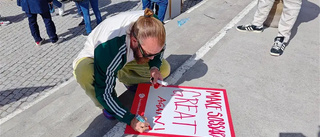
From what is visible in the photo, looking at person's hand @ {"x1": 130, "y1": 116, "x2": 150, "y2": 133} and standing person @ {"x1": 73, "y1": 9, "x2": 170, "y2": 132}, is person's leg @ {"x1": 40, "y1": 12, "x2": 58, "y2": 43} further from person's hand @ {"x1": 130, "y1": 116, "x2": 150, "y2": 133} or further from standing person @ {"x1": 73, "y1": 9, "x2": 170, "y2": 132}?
person's hand @ {"x1": 130, "y1": 116, "x2": 150, "y2": 133}

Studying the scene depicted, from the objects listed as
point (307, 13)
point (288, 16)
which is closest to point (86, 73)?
point (288, 16)

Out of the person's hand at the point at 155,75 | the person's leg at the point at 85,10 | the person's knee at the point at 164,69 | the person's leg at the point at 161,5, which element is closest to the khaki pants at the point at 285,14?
the person's leg at the point at 161,5

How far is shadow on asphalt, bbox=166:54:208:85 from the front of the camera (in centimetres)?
255

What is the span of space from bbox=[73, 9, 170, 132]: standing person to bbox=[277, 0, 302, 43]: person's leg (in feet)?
6.48

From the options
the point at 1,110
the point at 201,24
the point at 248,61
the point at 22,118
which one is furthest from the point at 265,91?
the point at 1,110

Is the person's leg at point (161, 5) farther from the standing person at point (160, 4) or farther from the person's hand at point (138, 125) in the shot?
the person's hand at point (138, 125)

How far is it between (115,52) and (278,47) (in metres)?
2.18

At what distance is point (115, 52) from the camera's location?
1.66 m

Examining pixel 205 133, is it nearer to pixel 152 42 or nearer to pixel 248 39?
pixel 152 42

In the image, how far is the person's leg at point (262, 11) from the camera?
3213 mm

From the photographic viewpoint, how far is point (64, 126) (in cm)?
214

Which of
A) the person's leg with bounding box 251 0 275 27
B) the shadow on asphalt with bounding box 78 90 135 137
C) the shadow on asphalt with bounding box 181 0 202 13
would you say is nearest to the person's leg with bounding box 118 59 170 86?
the shadow on asphalt with bounding box 78 90 135 137

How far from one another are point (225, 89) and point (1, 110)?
2705mm

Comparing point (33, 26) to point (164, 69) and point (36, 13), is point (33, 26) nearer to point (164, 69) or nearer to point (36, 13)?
point (36, 13)
